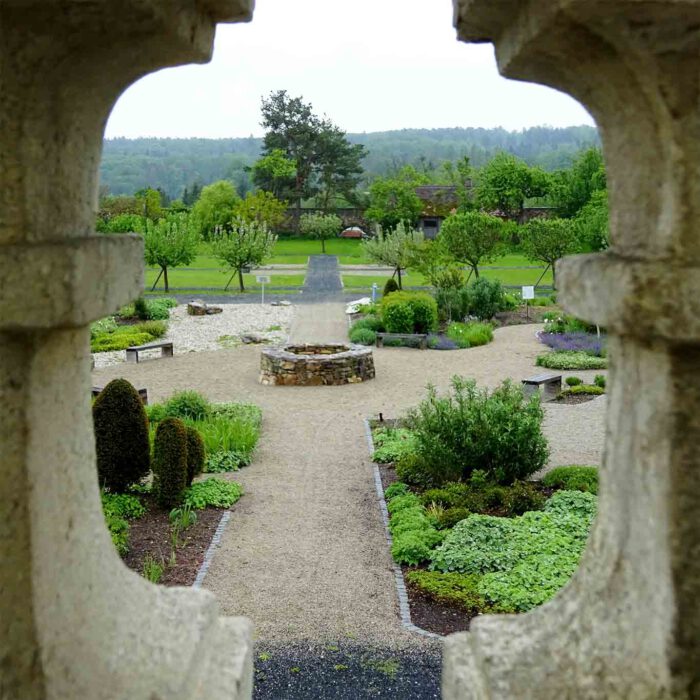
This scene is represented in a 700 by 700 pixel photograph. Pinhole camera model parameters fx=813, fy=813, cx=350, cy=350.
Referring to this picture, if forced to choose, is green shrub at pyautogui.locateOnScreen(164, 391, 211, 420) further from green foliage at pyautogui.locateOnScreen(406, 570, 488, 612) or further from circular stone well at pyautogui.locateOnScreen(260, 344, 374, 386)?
green foliage at pyautogui.locateOnScreen(406, 570, 488, 612)

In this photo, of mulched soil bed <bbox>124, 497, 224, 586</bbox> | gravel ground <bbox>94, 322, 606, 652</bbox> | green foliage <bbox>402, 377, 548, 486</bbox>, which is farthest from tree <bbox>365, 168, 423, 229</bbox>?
mulched soil bed <bbox>124, 497, 224, 586</bbox>

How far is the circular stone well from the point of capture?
14984mm

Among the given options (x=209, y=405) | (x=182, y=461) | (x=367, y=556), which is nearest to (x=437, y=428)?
(x=367, y=556)

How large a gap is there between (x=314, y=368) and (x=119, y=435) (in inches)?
268

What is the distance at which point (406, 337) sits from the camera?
19172 mm

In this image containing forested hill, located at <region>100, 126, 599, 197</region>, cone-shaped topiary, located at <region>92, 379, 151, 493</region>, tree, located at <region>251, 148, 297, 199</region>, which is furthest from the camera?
forested hill, located at <region>100, 126, 599, 197</region>

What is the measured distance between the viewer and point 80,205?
2053 mm

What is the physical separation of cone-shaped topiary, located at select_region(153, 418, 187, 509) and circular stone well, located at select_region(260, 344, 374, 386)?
262 inches

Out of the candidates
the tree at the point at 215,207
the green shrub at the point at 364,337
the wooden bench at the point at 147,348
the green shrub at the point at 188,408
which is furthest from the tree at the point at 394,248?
the tree at the point at 215,207

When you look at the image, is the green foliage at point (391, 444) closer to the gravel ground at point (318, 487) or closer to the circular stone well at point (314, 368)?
the gravel ground at point (318, 487)

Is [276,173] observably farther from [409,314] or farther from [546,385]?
[546,385]

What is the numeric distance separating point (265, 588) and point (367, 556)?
1.06 metres

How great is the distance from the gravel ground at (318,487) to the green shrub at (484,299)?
15.8ft

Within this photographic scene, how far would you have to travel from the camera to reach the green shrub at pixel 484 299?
896 inches
